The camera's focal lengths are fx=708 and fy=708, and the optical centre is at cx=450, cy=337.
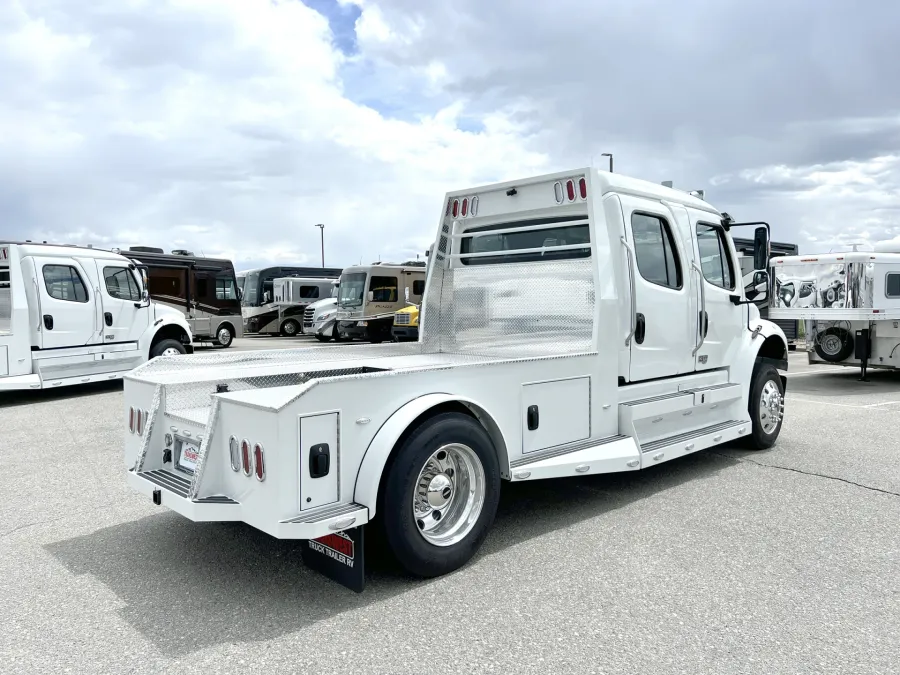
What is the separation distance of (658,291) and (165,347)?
32.6ft

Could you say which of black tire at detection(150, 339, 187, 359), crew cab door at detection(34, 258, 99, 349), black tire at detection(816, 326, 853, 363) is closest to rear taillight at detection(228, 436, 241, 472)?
crew cab door at detection(34, 258, 99, 349)

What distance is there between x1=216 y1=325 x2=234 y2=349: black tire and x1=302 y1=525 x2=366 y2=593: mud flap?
61.8ft

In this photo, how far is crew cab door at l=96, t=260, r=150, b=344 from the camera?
11.7 meters

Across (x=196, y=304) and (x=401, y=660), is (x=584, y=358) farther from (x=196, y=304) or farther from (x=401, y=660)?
(x=196, y=304)

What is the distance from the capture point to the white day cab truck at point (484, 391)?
3479 mm

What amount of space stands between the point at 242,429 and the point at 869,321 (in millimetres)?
12559

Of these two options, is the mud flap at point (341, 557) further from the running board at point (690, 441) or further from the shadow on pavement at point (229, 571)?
the running board at point (690, 441)

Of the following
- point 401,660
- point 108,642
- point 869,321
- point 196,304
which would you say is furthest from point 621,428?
point 196,304

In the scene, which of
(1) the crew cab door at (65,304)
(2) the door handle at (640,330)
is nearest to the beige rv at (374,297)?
(1) the crew cab door at (65,304)

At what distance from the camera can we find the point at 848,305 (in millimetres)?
12578

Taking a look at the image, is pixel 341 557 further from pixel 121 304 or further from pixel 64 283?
pixel 121 304

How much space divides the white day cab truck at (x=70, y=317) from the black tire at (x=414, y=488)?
870 cm

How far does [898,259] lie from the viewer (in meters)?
12.8

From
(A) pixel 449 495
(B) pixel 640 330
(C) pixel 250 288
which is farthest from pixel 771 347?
(C) pixel 250 288
